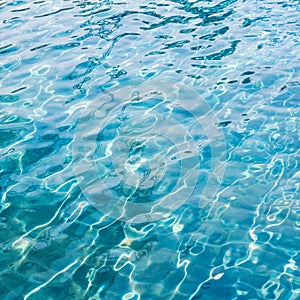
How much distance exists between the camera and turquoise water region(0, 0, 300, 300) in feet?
10.4

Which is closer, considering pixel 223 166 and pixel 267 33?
pixel 223 166

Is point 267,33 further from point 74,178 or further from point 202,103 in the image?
point 74,178

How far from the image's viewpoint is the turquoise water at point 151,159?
3.18 metres

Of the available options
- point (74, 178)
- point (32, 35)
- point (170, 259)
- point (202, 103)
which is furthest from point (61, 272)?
point (32, 35)

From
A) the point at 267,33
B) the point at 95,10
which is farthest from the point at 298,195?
the point at 95,10

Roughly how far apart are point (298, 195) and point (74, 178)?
1999 mm

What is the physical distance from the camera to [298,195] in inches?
149

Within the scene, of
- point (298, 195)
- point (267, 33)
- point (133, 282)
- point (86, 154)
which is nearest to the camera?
point (133, 282)

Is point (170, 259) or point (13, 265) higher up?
point (13, 265)

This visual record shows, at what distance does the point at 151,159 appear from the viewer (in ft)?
14.3

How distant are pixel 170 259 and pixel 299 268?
0.92 meters

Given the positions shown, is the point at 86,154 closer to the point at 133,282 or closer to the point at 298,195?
the point at 133,282

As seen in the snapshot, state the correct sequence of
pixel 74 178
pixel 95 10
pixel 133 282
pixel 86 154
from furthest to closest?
pixel 95 10 → pixel 86 154 → pixel 74 178 → pixel 133 282

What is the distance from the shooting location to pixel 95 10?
316 inches
